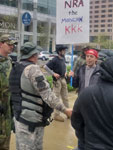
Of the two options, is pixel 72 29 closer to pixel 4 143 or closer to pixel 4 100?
pixel 4 100

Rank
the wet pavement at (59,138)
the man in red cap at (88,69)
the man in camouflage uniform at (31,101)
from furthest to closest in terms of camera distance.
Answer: the wet pavement at (59,138) → the man in red cap at (88,69) → the man in camouflage uniform at (31,101)

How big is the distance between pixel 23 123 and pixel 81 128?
2.98ft

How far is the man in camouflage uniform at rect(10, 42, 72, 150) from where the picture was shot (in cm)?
280

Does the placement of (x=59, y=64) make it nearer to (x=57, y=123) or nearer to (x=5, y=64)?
(x=57, y=123)

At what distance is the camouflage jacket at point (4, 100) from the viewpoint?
3.51 meters

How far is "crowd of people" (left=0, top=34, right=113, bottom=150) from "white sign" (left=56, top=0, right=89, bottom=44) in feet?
3.34

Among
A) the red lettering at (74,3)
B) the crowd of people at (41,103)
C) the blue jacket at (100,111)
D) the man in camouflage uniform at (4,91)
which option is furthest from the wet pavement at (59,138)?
the blue jacket at (100,111)

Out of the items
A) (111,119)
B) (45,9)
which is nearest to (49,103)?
(111,119)

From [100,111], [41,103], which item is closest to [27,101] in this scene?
[41,103]

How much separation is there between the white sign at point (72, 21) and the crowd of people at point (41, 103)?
3.34 ft

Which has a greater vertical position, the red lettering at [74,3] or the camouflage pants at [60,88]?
the red lettering at [74,3]

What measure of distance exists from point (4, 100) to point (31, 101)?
0.78m

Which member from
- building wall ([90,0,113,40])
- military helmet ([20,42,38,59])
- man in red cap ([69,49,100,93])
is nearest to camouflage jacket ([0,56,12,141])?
military helmet ([20,42,38,59])

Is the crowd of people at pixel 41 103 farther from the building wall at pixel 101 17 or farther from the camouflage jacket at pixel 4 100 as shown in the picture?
the building wall at pixel 101 17
